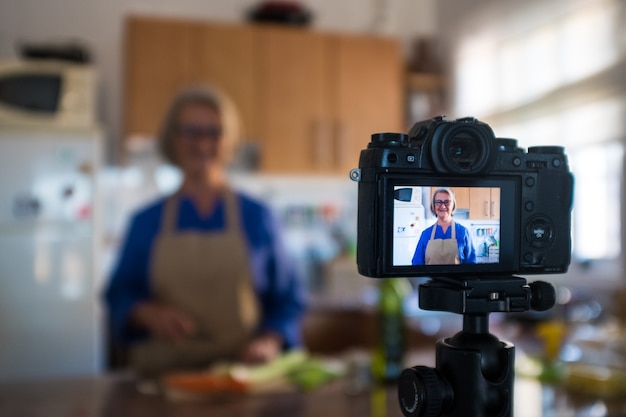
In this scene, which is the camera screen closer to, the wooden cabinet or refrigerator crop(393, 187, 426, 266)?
refrigerator crop(393, 187, 426, 266)

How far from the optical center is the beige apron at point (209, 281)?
1.58 metres

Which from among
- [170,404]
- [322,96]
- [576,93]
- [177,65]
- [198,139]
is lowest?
[170,404]

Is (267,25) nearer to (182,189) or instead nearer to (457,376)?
(182,189)

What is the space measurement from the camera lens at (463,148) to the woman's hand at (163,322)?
1.08 m

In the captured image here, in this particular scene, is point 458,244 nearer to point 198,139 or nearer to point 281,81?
point 198,139

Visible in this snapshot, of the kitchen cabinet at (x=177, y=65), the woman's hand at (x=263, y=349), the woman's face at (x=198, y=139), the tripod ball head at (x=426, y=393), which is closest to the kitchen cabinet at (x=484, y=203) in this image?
the tripod ball head at (x=426, y=393)

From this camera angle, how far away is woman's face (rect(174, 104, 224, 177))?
1.63 meters

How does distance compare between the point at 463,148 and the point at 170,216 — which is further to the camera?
the point at 170,216

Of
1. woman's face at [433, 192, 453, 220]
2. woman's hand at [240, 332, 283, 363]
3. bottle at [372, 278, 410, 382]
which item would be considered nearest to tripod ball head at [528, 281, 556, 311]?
woman's face at [433, 192, 453, 220]

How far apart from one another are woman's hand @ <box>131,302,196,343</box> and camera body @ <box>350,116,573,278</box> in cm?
106

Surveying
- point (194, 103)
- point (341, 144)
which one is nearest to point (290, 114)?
point (341, 144)

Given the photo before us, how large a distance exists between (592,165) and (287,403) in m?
1.82

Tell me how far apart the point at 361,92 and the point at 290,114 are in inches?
16.8

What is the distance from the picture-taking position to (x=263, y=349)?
1370 mm
